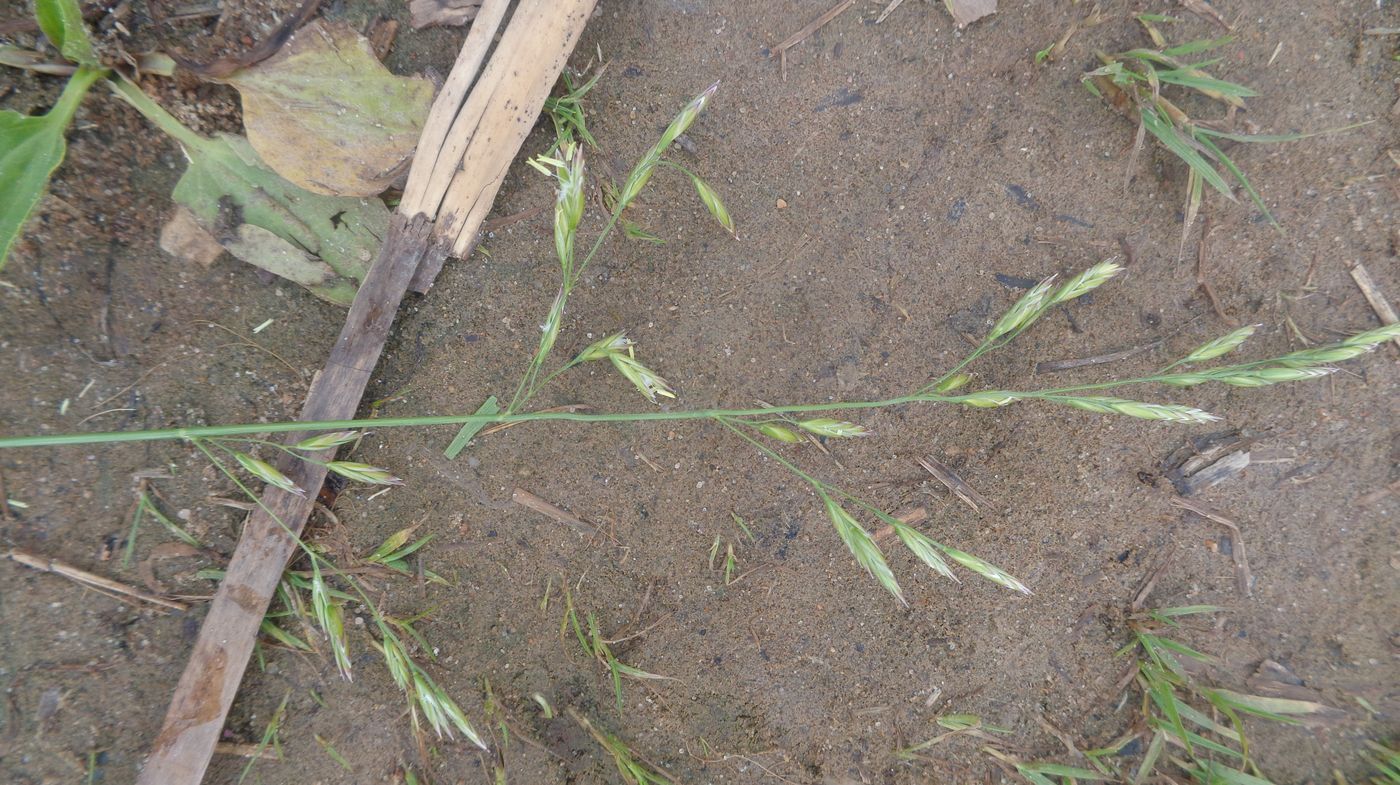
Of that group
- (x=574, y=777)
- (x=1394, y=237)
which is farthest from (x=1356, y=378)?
(x=574, y=777)

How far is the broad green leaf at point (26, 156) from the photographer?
1706mm

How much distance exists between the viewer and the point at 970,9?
6.56ft

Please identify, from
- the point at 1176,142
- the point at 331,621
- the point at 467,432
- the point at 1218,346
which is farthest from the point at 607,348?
the point at 1176,142

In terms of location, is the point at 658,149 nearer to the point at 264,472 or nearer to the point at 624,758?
the point at 264,472

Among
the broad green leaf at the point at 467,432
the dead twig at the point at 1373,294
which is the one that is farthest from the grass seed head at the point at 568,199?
the dead twig at the point at 1373,294

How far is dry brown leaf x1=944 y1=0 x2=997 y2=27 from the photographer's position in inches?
78.5

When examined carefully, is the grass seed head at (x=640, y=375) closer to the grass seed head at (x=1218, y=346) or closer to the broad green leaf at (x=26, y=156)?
the grass seed head at (x=1218, y=346)

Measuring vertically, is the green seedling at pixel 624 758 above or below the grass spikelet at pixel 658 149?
below

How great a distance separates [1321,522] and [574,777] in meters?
2.28

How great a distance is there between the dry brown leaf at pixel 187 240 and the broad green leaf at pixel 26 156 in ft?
0.84

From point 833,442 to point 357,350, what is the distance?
1.34 meters

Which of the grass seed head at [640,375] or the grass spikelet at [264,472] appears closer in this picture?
the grass seed head at [640,375]

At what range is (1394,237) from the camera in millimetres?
2020

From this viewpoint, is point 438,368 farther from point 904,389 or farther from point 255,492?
point 904,389
